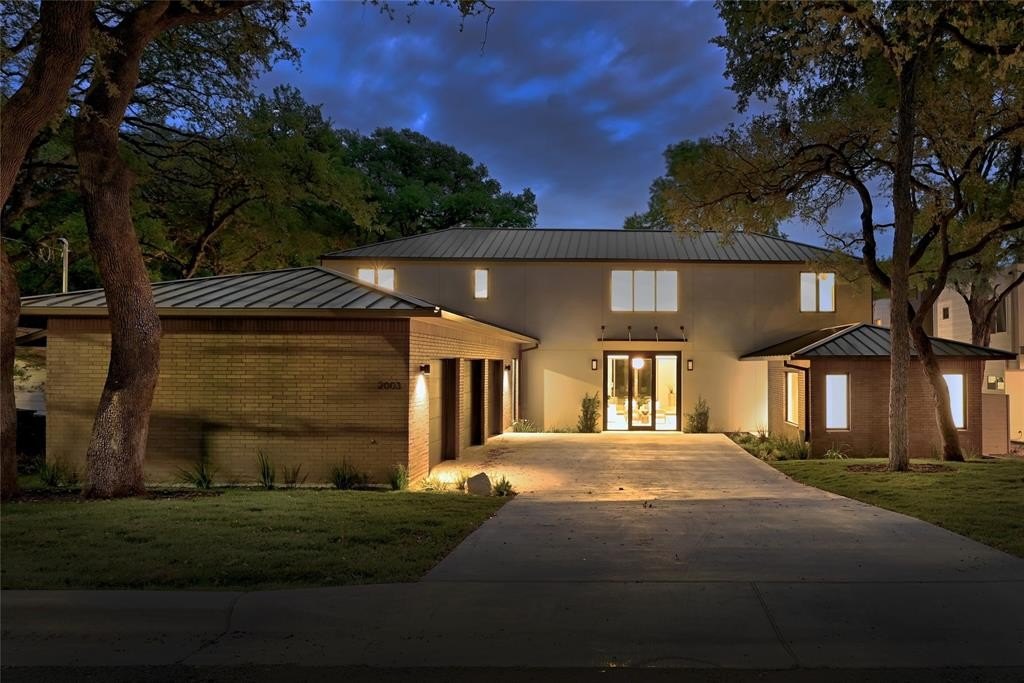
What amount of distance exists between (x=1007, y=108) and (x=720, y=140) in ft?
20.4

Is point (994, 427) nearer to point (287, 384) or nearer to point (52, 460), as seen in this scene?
point (287, 384)

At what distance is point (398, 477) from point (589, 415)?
12.3 metres

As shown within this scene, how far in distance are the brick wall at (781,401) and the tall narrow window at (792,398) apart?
11 cm

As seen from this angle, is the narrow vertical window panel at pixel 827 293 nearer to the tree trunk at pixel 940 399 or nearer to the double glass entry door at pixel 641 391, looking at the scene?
the double glass entry door at pixel 641 391

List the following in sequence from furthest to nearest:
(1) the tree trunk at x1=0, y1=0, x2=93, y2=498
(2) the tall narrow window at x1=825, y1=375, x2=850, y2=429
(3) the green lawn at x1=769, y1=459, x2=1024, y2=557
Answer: (2) the tall narrow window at x1=825, y1=375, x2=850, y2=429 < (3) the green lawn at x1=769, y1=459, x2=1024, y2=557 < (1) the tree trunk at x1=0, y1=0, x2=93, y2=498

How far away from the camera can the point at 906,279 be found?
49.4 feet

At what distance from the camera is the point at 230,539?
7.50 metres

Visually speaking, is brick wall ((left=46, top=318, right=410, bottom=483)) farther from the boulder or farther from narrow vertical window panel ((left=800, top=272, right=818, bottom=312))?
narrow vertical window panel ((left=800, top=272, right=818, bottom=312))

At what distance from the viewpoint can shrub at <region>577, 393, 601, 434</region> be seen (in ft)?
75.8

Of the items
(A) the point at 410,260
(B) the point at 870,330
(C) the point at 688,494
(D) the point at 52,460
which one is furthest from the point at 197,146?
(B) the point at 870,330

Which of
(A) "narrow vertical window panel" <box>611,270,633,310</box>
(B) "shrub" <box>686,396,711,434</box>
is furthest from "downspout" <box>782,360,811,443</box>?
(A) "narrow vertical window panel" <box>611,270,633,310</box>

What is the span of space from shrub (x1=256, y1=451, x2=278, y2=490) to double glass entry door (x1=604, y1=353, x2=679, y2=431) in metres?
13.9

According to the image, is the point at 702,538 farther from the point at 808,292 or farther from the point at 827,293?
the point at 827,293

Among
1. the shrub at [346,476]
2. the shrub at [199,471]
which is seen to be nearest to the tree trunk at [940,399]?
the shrub at [346,476]
